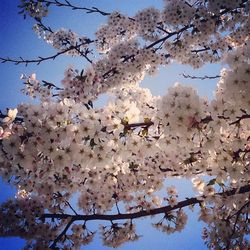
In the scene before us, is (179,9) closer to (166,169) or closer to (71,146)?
(166,169)

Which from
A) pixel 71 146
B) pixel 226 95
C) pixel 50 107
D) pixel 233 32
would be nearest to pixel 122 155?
pixel 71 146

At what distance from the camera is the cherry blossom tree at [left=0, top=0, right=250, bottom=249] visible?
409 cm

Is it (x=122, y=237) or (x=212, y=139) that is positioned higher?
(x=122, y=237)

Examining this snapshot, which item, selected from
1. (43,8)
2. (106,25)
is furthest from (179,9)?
(43,8)

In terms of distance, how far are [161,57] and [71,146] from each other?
27.0ft

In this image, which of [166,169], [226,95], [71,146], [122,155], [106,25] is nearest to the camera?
[226,95]

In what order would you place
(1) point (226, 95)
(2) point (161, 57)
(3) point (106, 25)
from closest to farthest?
(1) point (226, 95) → (2) point (161, 57) → (3) point (106, 25)

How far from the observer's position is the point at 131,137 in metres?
4.49

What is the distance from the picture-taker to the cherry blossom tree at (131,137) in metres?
4.09

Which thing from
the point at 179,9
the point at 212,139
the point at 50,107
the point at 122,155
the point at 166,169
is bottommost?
the point at 212,139

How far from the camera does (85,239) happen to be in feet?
28.1

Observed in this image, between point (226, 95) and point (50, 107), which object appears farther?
point (50, 107)

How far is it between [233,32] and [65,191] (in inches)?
318

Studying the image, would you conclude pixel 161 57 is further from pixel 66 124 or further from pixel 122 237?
pixel 66 124
